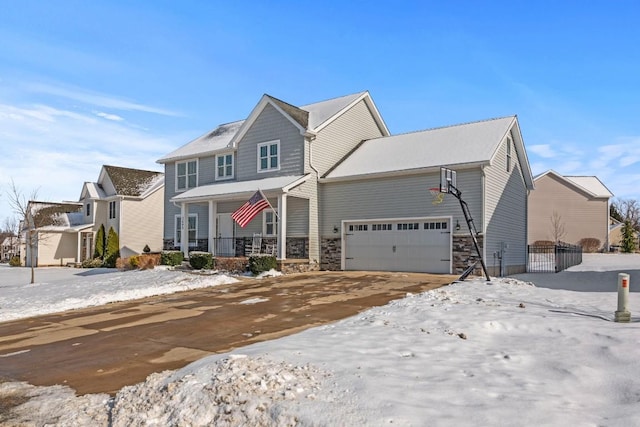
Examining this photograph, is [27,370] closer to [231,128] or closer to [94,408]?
[94,408]

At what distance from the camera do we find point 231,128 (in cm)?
2705

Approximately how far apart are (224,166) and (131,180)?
557 inches

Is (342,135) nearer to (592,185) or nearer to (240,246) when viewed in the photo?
(240,246)

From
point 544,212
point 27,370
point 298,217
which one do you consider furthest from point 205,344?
point 544,212

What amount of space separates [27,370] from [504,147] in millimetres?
18196

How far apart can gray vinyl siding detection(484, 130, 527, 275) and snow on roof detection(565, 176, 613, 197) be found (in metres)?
21.2

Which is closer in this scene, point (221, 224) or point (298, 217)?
point (298, 217)

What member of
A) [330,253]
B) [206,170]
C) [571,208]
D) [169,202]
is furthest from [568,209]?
[169,202]

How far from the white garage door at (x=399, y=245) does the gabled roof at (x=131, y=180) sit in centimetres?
2004

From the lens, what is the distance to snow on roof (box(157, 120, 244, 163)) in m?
24.9

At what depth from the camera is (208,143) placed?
25.9 meters

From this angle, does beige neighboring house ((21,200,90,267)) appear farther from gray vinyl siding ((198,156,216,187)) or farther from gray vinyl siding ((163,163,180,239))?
gray vinyl siding ((198,156,216,187))

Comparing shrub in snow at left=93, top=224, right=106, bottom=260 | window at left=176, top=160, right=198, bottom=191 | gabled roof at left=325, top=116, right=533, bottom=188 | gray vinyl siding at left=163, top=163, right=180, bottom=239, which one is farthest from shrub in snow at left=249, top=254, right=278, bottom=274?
shrub in snow at left=93, top=224, right=106, bottom=260

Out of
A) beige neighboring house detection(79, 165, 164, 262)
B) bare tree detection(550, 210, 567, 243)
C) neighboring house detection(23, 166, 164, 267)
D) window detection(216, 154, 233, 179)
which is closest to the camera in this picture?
window detection(216, 154, 233, 179)
